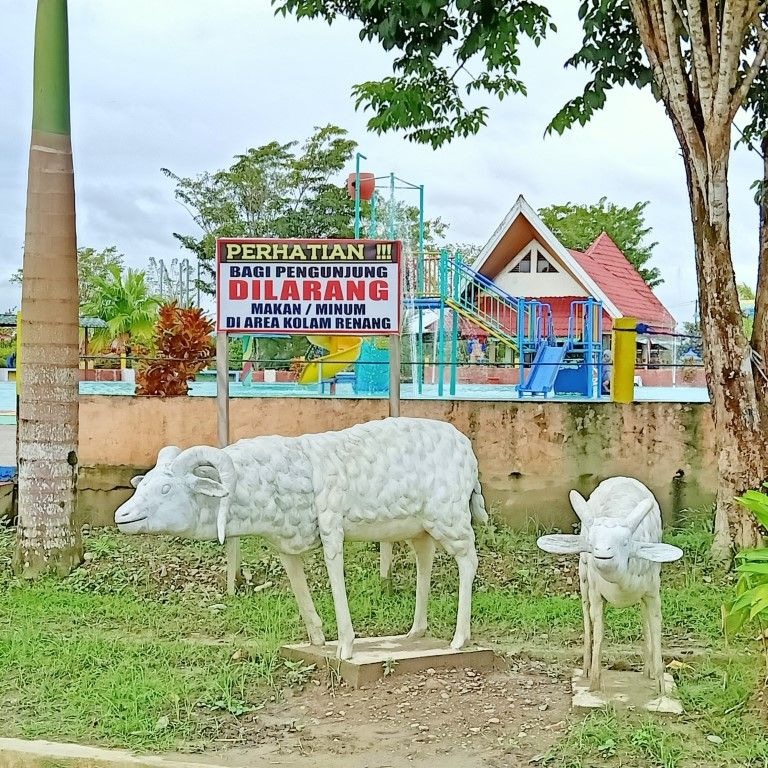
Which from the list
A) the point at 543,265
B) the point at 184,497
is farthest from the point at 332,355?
the point at 543,265

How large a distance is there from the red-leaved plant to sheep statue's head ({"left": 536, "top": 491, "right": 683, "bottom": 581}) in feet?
Result: 20.0

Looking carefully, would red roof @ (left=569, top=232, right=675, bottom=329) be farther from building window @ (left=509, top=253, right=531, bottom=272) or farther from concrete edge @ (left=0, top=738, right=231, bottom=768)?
concrete edge @ (left=0, top=738, right=231, bottom=768)

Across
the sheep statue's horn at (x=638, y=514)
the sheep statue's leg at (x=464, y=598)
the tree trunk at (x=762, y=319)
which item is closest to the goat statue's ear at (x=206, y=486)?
the sheep statue's leg at (x=464, y=598)

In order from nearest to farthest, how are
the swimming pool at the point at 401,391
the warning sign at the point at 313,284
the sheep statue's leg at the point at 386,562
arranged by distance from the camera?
the sheep statue's leg at the point at 386,562 → the warning sign at the point at 313,284 → the swimming pool at the point at 401,391

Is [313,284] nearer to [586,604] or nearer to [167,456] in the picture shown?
[167,456]

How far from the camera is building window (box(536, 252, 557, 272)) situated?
24641mm

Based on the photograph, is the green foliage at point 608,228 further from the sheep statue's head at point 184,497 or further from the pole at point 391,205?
the sheep statue's head at point 184,497

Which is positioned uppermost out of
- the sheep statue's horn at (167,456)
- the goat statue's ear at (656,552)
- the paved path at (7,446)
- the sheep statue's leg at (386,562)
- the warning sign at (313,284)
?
the warning sign at (313,284)

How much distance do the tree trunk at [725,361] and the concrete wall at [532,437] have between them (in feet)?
3.73

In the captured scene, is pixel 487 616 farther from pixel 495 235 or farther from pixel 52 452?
pixel 495 235

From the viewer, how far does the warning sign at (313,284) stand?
7.72 meters

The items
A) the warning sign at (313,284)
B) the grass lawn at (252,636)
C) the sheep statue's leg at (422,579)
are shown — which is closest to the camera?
the grass lawn at (252,636)

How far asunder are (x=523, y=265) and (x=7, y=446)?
1426 centimetres

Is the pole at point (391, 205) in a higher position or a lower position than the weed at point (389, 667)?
higher
